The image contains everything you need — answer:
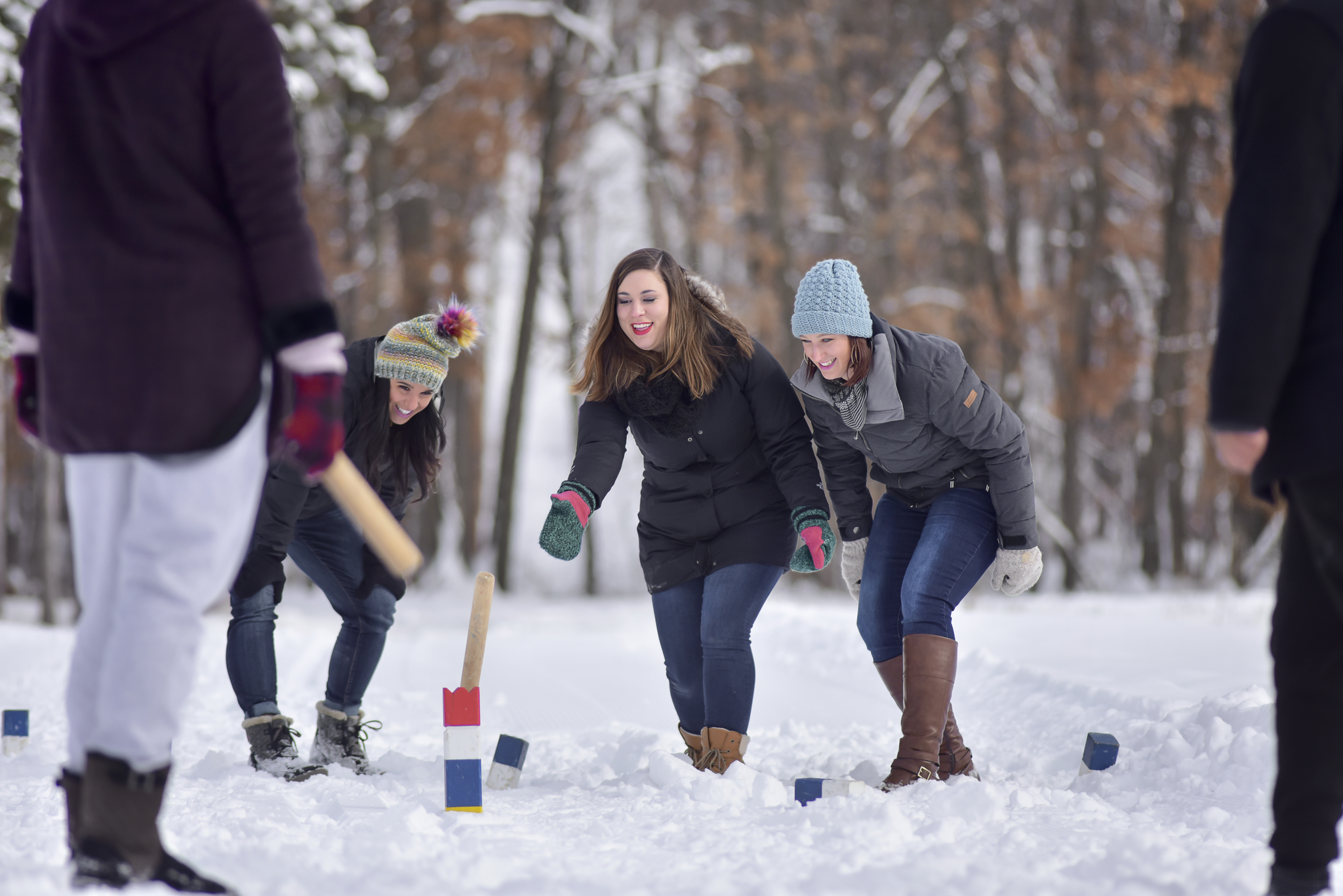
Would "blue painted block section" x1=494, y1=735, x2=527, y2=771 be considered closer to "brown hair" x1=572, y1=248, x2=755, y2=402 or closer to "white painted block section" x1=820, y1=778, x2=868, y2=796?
"white painted block section" x1=820, y1=778, x2=868, y2=796

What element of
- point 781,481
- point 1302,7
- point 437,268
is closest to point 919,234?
point 437,268

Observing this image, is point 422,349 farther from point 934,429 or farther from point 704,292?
point 934,429

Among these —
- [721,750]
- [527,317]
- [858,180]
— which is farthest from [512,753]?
[858,180]

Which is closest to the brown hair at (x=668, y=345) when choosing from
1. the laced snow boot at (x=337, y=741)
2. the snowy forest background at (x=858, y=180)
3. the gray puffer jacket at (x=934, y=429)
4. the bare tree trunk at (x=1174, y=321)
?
the gray puffer jacket at (x=934, y=429)

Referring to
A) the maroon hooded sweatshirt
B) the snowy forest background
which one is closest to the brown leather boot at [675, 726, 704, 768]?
the maroon hooded sweatshirt

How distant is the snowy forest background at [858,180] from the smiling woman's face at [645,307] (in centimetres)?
1046

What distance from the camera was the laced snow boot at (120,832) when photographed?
217cm

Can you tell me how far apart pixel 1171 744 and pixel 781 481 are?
1.64m

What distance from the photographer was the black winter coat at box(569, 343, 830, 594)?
164 inches

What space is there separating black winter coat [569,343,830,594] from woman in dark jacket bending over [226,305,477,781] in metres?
0.62

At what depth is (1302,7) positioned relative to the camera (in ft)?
7.17

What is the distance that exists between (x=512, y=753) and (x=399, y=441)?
1256mm

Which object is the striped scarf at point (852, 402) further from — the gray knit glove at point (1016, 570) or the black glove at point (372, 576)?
the black glove at point (372, 576)

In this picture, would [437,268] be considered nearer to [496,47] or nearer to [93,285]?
[496,47]
